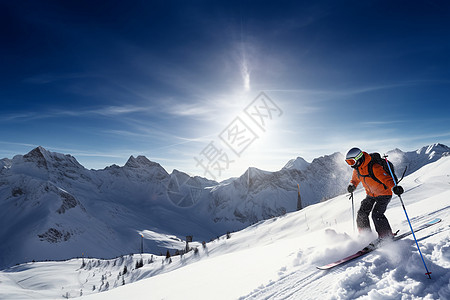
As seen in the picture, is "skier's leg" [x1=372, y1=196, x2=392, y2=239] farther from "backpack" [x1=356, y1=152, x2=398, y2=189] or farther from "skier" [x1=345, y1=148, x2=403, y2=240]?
"backpack" [x1=356, y1=152, x2=398, y2=189]

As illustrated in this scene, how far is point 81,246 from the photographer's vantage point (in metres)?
154

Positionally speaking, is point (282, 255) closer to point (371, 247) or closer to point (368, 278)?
point (371, 247)

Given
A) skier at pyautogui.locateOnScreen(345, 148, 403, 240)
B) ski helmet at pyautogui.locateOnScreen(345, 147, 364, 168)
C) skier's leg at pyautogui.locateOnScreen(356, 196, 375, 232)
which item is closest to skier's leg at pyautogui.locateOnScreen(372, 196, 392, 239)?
skier at pyautogui.locateOnScreen(345, 148, 403, 240)

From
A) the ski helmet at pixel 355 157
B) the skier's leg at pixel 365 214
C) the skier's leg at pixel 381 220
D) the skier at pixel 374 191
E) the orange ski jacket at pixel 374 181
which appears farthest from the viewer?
the skier's leg at pixel 365 214

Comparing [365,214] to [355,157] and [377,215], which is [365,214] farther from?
[355,157]

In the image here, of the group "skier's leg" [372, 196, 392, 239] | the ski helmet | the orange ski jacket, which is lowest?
"skier's leg" [372, 196, 392, 239]

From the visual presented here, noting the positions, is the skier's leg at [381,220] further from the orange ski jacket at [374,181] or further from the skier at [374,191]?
the orange ski jacket at [374,181]

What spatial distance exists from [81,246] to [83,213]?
49903 millimetres

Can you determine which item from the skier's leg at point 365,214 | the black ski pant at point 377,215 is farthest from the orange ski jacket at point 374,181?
the skier's leg at point 365,214

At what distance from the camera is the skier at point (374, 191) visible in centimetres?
481

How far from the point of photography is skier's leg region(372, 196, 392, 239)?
4.71 metres

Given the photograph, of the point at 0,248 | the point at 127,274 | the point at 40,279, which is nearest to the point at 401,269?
the point at 127,274

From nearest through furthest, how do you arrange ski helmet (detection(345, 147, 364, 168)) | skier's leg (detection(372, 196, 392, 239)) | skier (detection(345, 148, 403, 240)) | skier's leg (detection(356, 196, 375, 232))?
skier's leg (detection(372, 196, 392, 239)), skier (detection(345, 148, 403, 240)), ski helmet (detection(345, 147, 364, 168)), skier's leg (detection(356, 196, 375, 232))

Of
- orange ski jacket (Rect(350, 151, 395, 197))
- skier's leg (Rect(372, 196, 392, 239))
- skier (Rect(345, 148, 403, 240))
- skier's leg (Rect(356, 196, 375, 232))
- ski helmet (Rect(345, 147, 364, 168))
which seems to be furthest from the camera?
skier's leg (Rect(356, 196, 375, 232))
